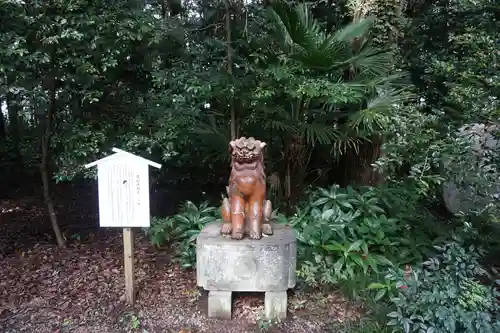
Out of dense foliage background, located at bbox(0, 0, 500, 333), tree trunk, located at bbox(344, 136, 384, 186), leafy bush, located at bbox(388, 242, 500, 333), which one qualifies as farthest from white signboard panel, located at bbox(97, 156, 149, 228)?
tree trunk, located at bbox(344, 136, 384, 186)

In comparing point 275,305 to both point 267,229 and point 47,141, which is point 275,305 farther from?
point 47,141

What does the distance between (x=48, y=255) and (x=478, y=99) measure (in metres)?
4.39

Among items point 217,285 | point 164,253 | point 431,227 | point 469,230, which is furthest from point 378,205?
point 164,253

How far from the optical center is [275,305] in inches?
116

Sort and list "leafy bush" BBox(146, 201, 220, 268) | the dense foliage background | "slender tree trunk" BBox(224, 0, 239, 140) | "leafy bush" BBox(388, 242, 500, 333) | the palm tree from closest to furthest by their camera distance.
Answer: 1. "leafy bush" BBox(388, 242, 500, 333)
2. the dense foliage background
3. the palm tree
4. "leafy bush" BBox(146, 201, 220, 268)
5. "slender tree trunk" BBox(224, 0, 239, 140)

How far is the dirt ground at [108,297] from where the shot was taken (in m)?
2.93

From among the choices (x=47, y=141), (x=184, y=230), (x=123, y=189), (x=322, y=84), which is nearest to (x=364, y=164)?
(x=322, y=84)

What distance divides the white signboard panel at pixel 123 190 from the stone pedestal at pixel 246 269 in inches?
22.6

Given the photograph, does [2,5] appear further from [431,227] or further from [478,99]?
[431,227]

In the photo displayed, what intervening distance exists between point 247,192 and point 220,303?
0.93 metres

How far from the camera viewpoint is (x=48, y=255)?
4098 millimetres

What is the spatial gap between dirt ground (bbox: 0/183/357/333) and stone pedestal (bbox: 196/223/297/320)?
0.56 ft

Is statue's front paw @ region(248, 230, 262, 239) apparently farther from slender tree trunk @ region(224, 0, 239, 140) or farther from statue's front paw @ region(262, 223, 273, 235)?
slender tree trunk @ region(224, 0, 239, 140)

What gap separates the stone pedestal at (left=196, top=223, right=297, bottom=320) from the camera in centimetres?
286
